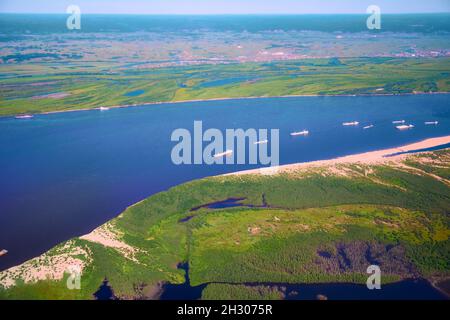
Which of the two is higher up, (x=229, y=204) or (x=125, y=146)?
(x=125, y=146)

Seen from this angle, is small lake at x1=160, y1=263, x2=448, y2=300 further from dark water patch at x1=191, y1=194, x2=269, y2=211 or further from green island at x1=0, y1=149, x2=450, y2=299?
dark water patch at x1=191, y1=194, x2=269, y2=211

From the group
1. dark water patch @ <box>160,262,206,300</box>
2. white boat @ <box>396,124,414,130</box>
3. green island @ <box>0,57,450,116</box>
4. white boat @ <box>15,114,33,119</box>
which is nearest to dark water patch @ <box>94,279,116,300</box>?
dark water patch @ <box>160,262,206,300</box>

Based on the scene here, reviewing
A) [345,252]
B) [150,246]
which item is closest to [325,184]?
[345,252]

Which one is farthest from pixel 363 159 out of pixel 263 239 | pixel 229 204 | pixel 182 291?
pixel 182 291

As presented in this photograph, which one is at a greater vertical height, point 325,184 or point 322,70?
point 322,70

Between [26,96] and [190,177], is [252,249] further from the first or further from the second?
[26,96]

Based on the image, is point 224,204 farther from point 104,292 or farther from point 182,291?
point 104,292
